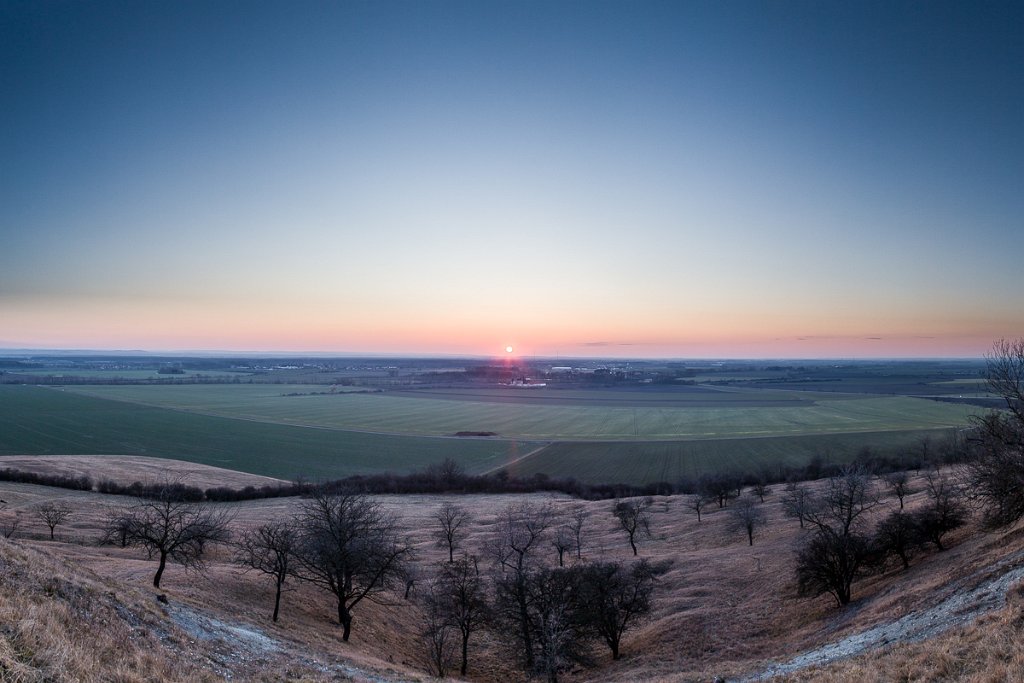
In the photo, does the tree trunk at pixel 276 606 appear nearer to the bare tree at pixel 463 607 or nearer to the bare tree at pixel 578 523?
the bare tree at pixel 463 607

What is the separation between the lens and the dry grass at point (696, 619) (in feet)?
50.4

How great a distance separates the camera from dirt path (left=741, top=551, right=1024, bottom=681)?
1756 centimetres

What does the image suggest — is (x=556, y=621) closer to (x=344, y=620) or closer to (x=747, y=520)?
(x=344, y=620)

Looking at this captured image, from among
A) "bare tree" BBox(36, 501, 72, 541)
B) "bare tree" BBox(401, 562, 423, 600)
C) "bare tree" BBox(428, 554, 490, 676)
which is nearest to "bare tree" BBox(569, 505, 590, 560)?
"bare tree" BBox(401, 562, 423, 600)

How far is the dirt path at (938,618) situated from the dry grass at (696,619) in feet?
3.51

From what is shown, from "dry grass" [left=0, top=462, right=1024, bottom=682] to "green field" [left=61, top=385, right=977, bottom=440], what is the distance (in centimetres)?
7208

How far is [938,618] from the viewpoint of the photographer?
60.8ft

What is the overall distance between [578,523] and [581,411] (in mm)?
98728

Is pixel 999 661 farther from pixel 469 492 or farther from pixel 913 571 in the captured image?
pixel 469 492

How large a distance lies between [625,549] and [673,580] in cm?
1065

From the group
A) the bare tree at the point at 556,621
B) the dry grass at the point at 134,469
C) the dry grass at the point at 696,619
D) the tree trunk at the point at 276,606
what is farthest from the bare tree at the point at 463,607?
the dry grass at the point at 134,469

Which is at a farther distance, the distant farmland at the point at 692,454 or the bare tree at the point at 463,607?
the distant farmland at the point at 692,454

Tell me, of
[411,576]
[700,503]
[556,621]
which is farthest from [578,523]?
[556,621]

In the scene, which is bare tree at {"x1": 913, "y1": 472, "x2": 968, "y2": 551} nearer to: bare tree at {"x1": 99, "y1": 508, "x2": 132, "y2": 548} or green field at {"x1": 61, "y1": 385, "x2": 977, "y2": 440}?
bare tree at {"x1": 99, "y1": 508, "x2": 132, "y2": 548}
